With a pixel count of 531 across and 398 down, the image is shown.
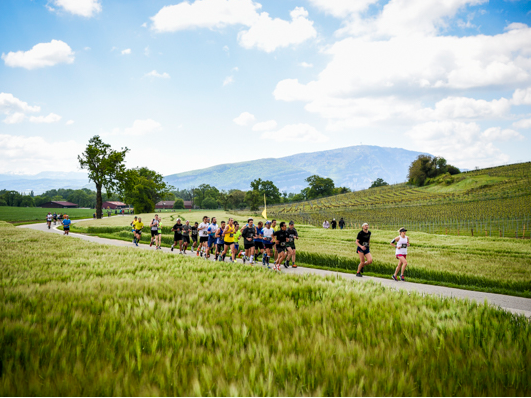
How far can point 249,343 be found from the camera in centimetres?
374

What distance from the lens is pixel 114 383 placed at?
277 cm

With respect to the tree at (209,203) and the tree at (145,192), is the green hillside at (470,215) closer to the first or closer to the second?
the tree at (145,192)

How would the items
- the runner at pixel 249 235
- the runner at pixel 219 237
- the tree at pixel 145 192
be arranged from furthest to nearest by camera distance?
the tree at pixel 145 192, the runner at pixel 219 237, the runner at pixel 249 235

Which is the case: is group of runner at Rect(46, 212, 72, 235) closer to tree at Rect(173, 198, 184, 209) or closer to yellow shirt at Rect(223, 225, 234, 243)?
yellow shirt at Rect(223, 225, 234, 243)

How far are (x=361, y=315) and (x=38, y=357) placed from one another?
4502mm

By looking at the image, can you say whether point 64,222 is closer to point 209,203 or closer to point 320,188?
point 320,188

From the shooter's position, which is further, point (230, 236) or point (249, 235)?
point (230, 236)

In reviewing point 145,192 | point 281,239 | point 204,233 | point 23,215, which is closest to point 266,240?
point 281,239

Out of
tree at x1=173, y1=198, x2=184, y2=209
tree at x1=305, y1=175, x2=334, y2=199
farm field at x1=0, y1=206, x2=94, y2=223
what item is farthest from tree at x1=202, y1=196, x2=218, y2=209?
farm field at x1=0, y1=206, x2=94, y2=223

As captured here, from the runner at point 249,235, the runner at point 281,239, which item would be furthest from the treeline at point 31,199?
the runner at point 281,239

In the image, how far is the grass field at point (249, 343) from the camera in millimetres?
2877

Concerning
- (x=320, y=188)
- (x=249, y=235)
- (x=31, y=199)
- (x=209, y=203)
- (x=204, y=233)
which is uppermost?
(x=320, y=188)

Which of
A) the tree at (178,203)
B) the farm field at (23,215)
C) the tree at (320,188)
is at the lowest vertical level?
the farm field at (23,215)

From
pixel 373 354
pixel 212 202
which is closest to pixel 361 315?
pixel 373 354
